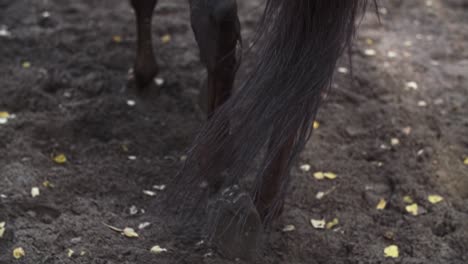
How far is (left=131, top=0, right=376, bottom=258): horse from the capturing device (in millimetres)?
1799

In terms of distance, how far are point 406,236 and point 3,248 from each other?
1.40 meters

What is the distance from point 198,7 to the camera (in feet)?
6.45

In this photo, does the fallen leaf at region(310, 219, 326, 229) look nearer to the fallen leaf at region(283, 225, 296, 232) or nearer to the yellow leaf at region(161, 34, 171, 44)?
the fallen leaf at region(283, 225, 296, 232)

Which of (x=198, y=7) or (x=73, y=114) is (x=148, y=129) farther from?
(x=198, y=7)

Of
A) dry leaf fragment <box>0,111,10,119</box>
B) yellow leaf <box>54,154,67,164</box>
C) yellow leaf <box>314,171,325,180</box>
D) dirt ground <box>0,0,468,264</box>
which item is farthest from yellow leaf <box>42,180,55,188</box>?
yellow leaf <box>314,171,325,180</box>

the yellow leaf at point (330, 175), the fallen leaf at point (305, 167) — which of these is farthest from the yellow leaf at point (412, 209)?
the fallen leaf at point (305, 167)

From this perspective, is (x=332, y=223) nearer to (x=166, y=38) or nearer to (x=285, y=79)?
(x=285, y=79)

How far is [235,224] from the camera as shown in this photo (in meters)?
2.09

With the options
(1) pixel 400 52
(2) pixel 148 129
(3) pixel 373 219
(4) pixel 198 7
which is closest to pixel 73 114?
(2) pixel 148 129

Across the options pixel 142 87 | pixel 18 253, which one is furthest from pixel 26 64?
pixel 18 253

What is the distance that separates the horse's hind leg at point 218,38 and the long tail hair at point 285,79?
115 mm

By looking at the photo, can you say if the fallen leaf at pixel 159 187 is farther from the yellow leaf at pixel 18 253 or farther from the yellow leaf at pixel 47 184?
the yellow leaf at pixel 18 253

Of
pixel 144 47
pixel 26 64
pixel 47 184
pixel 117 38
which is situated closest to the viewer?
pixel 47 184

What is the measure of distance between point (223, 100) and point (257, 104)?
0.27 meters
